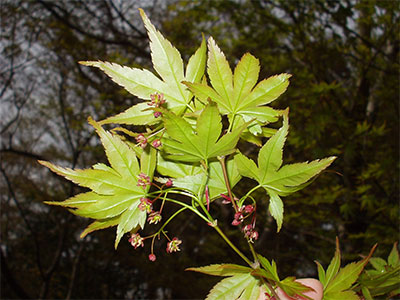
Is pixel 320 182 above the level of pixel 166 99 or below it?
below

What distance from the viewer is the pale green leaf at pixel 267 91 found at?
49cm

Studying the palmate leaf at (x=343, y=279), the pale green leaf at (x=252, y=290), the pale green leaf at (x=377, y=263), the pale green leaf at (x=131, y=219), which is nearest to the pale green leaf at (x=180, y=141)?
the pale green leaf at (x=131, y=219)

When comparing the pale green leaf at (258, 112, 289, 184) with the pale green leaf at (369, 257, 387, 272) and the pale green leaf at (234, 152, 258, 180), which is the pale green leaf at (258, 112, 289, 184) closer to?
the pale green leaf at (234, 152, 258, 180)

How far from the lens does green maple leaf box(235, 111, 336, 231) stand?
454 mm

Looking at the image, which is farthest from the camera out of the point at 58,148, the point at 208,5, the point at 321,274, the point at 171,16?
the point at 58,148

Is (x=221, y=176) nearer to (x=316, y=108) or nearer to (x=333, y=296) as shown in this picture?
(x=333, y=296)

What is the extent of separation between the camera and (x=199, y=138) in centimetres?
44

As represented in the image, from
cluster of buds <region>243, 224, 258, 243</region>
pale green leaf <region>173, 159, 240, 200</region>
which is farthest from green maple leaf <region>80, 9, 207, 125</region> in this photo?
cluster of buds <region>243, 224, 258, 243</region>

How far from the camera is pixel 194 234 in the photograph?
321 inches

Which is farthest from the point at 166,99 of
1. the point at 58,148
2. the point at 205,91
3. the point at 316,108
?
the point at 58,148

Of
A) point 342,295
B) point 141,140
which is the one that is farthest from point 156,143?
point 342,295

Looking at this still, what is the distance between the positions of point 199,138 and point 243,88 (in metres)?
0.11

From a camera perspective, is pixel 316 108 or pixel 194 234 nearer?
pixel 316 108

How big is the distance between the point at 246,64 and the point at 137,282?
6.97 meters
